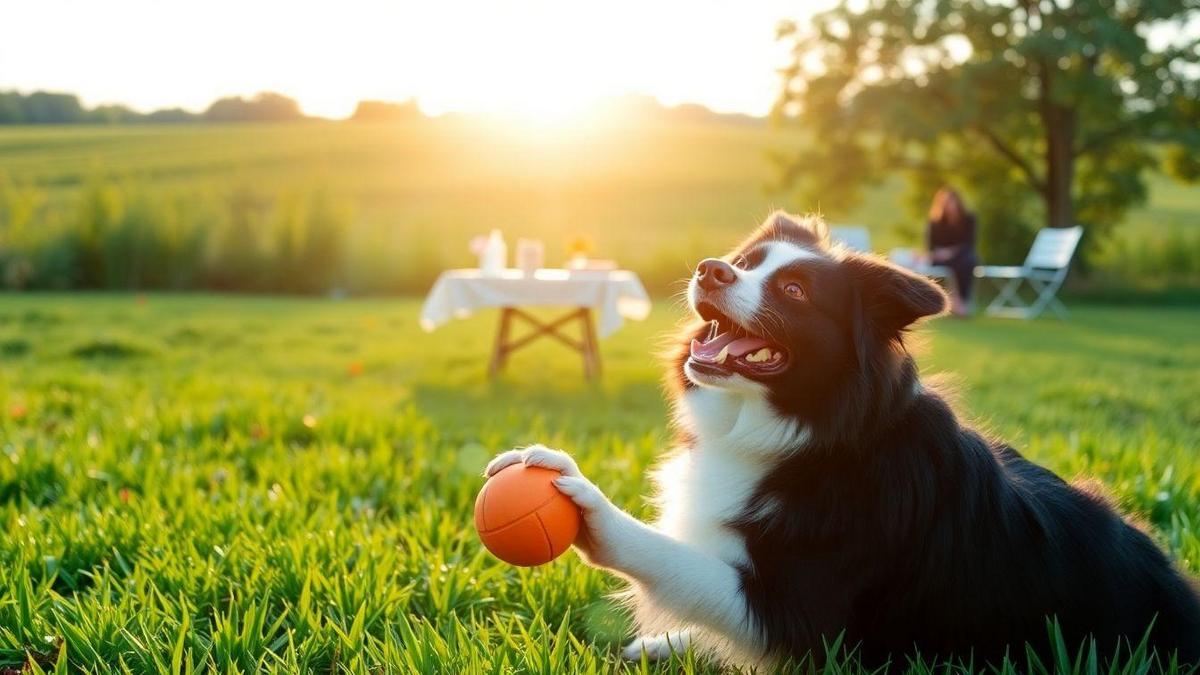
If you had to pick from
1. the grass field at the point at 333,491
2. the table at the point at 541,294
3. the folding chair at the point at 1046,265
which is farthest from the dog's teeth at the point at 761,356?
the folding chair at the point at 1046,265

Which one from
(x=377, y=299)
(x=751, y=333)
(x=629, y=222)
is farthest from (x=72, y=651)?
(x=629, y=222)

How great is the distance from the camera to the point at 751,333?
2.30m

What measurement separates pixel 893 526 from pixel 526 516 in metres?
0.78

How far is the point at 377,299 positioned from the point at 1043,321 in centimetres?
1094

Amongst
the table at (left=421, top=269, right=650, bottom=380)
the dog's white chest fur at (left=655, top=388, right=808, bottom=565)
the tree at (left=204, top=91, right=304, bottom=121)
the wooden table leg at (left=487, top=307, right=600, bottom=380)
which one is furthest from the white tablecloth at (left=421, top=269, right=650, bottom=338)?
the tree at (left=204, top=91, right=304, bottom=121)

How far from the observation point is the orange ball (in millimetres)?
2209

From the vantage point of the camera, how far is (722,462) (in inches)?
92.7

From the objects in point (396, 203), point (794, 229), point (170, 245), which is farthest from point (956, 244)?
point (396, 203)

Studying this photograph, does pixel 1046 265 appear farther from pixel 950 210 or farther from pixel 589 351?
pixel 589 351

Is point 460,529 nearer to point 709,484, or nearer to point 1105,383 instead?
point 709,484

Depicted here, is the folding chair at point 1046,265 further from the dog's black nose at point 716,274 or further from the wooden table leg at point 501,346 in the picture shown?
the dog's black nose at point 716,274

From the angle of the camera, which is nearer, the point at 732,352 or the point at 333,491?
the point at 732,352

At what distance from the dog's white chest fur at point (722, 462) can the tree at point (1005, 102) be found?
1837 centimetres

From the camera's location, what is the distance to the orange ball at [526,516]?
87.0 inches
